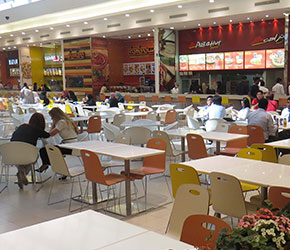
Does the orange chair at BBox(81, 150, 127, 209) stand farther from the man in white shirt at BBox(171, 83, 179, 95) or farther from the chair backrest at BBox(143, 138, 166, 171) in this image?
the man in white shirt at BBox(171, 83, 179, 95)

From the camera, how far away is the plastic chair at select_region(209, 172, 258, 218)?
3320 millimetres

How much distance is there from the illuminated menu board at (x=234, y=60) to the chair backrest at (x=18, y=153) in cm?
1124

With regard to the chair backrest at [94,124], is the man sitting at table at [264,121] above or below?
above

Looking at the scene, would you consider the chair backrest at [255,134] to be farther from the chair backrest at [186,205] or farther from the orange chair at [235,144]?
the chair backrest at [186,205]

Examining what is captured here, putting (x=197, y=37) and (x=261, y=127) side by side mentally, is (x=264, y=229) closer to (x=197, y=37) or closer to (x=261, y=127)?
(x=261, y=127)

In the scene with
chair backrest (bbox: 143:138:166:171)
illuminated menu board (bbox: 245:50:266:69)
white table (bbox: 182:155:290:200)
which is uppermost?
illuminated menu board (bbox: 245:50:266:69)

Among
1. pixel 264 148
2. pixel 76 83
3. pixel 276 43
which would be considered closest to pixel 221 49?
pixel 276 43

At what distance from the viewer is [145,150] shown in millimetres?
→ 5012

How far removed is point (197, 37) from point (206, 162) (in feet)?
44.0

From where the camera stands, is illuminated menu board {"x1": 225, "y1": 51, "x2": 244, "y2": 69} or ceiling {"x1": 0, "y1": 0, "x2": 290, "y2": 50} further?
illuminated menu board {"x1": 225, "y1": 51, "x2": 244, "y2": 69}

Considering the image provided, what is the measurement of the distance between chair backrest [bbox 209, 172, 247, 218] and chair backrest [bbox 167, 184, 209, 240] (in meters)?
0.40

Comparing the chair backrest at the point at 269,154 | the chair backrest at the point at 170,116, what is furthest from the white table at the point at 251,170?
the chair backrest at the point at 170,116

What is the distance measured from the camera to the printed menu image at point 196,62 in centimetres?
1670

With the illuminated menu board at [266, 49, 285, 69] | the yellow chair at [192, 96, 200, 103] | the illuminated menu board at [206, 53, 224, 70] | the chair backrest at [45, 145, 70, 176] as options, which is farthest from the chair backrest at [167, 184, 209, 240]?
the illuminated menu board at [206, 53, 224, 70]
